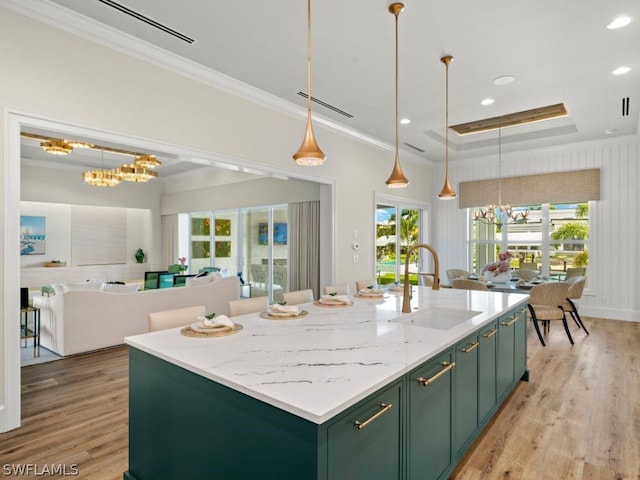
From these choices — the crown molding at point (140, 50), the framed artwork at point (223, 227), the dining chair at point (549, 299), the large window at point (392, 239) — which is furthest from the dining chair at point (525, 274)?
the framed artwork at point (223, 227)

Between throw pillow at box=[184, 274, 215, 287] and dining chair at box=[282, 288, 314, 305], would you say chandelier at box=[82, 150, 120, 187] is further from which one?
dining chair at box=[282, 288, 314, 305]

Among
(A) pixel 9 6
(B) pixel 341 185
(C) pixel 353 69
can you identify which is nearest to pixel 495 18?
(C) pixel 353 69

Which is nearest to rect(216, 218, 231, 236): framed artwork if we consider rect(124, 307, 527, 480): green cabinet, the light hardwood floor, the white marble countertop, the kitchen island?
A: the light hardwood floor

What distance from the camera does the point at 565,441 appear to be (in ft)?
8.38

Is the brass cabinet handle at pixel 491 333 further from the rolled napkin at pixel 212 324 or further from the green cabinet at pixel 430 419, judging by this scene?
the rolled napkin at pixel 212 324

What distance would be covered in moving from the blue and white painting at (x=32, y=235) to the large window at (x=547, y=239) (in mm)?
9631

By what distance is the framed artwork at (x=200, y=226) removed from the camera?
925 cm

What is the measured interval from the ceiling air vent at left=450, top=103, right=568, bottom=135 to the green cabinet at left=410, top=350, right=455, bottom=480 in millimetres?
4798

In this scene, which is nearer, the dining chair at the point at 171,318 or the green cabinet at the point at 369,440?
the green cabinet at the point at 369,440

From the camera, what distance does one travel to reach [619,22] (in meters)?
2.92

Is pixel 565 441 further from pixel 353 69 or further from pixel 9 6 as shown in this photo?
pixel 9 6

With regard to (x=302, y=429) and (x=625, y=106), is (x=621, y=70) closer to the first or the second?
(x=625, y=106)

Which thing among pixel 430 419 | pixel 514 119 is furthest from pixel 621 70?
pixel 430 419

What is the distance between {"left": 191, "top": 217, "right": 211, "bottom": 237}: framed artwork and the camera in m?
9.25
